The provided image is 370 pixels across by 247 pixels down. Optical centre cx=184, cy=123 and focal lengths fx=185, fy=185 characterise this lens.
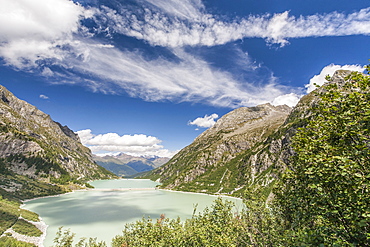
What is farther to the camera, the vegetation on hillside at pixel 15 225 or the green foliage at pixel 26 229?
the green foliage at pixel 26 229

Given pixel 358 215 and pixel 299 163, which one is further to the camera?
pixel 299 163

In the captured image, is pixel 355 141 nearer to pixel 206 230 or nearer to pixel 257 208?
pixel 257 208

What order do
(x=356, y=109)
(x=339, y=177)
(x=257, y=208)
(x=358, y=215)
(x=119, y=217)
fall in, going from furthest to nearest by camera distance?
(x=119, y=217), (x=257, y=208), (x=356, y=109), (x=339, y=177), (x=358, y=215)

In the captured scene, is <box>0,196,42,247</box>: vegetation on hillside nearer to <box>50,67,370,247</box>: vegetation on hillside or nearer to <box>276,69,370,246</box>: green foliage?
<box>50,67,370,247</box>: vegetation on hillside

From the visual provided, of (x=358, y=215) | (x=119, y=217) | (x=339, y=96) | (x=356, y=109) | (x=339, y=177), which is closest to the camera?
(x=358, y=215)

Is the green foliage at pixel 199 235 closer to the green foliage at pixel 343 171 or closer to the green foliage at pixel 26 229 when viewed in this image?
the green foliage at pixel 343 171

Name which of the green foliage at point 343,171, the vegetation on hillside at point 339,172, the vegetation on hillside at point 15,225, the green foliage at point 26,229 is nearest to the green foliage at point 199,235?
the vegetation on hillside at point 339,172

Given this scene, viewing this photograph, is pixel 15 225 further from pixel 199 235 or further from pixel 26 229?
pixel 199 235

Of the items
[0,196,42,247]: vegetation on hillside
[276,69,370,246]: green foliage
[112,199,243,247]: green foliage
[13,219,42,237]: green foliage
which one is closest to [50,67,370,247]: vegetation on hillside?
[276,69,370,246]: green foliage

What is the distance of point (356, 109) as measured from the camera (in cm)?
759

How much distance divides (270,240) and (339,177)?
9.52m

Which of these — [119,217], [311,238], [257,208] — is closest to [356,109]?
[311,238]

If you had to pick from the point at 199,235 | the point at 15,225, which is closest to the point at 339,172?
the point at 199,235

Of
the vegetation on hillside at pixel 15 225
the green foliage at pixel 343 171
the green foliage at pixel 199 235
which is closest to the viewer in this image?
the green foliage at pixel 343 171
